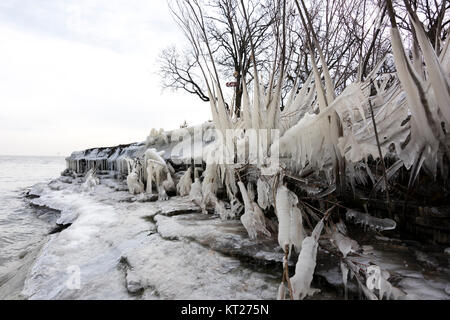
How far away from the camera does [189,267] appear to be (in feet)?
3.95

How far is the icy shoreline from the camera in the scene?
3.14 ft

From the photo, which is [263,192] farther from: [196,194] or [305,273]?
[196,194]

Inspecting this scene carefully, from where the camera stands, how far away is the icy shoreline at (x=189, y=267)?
37.7 inches

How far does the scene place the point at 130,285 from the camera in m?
1.05

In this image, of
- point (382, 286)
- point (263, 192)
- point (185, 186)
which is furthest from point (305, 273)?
point (185, 186)

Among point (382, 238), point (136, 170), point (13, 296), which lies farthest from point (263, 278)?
point (136, 170)

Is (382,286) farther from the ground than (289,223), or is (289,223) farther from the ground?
(289,223)

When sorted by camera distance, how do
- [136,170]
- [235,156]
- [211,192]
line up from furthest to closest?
[136,170] → [211,192] → [235,156]

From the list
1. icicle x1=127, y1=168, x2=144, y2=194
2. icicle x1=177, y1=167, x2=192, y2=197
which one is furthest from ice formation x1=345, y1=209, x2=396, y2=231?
icicle x1=127, y1=168, x2=144, y2=194

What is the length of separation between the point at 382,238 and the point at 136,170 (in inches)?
162

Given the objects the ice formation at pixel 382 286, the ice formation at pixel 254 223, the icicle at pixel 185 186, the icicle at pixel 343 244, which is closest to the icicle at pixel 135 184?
the icicle at pixel 185 186

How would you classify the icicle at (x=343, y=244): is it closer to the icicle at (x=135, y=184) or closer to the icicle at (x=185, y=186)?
the icicle at (x=185, y=186)

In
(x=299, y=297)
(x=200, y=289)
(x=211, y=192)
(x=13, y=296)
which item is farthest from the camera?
(x=211, y=192)
